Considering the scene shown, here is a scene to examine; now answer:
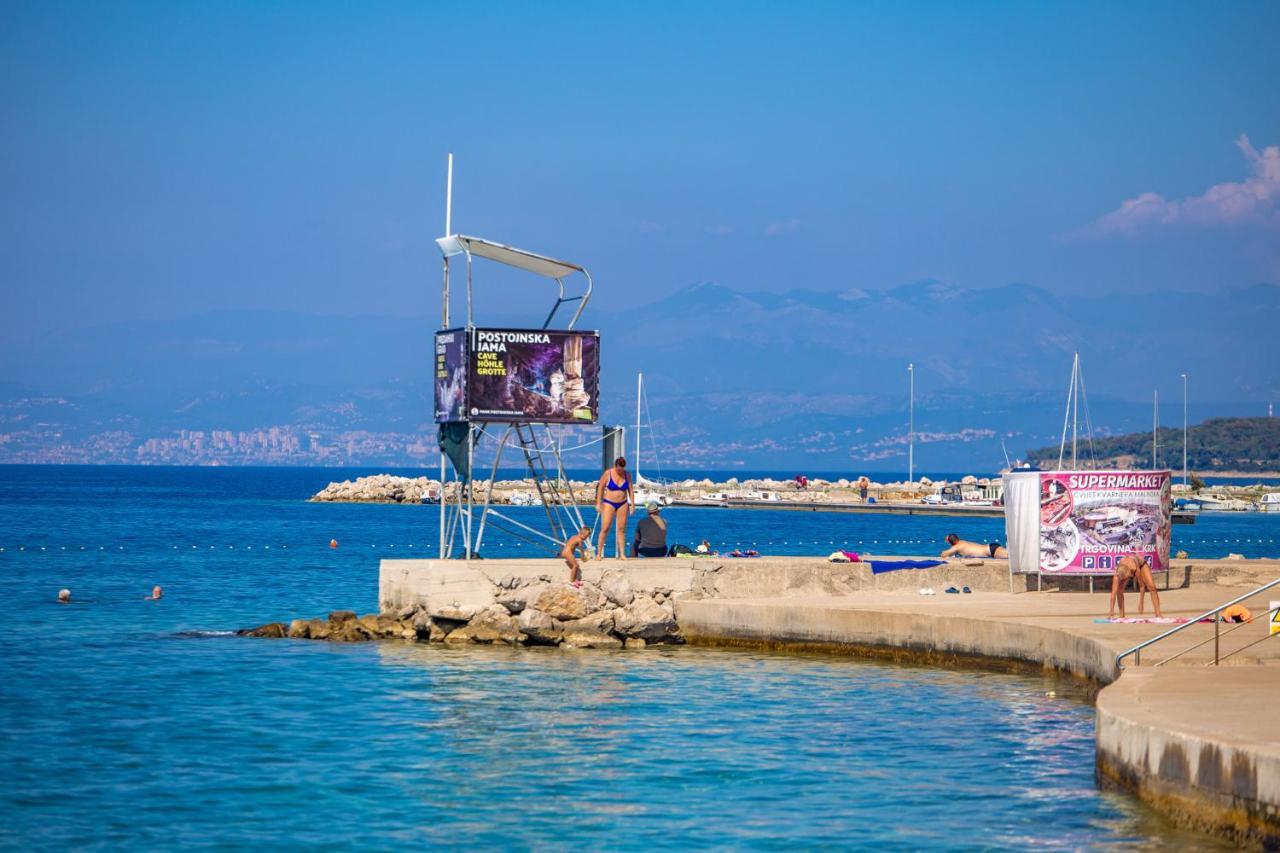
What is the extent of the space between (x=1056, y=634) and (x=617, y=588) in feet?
24.7

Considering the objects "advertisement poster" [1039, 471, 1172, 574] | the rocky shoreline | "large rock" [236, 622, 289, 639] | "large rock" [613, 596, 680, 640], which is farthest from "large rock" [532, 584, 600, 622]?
the rocky shoreline

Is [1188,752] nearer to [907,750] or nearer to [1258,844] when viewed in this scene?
[1258,844]

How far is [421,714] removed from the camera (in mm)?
20016

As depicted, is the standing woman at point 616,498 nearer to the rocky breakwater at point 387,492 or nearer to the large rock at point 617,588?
the large rock at point 617,588

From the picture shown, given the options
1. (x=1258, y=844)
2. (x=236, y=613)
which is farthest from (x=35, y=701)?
(x=1258, y=844)

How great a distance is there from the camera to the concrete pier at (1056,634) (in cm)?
1274

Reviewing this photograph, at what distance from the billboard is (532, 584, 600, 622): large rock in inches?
132

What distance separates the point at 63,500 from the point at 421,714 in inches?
4211

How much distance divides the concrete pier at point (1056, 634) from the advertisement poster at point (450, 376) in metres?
2.83

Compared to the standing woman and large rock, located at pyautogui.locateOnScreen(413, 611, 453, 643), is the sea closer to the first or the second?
large rock, located at pyautogui.locateOnScreen(413, 611, 453, 643)

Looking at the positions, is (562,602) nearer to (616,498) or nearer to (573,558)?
(573,558)

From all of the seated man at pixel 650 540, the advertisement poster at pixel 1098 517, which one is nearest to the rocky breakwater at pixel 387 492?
the seated man at pixel 650 540

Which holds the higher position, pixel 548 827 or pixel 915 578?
pixel 915 578

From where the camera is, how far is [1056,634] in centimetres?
2106
